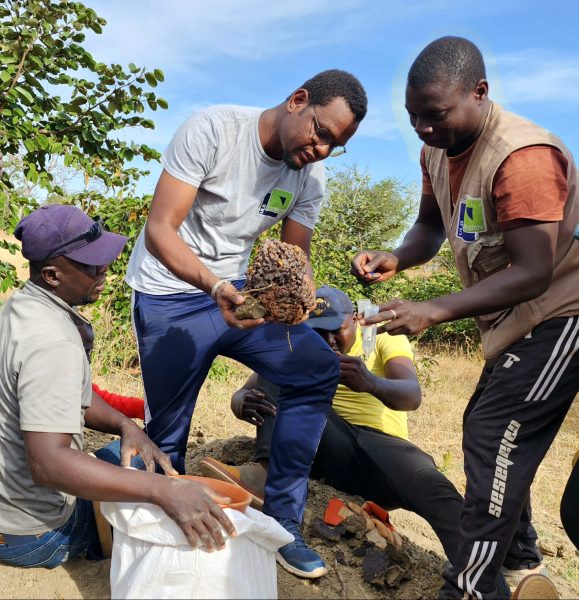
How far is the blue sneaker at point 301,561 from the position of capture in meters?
2.80

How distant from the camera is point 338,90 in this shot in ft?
9.89

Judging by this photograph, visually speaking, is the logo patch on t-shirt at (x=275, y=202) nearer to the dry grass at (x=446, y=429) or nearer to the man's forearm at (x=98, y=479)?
the man's forearm at (x=98, y=479)

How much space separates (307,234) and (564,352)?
1.58m

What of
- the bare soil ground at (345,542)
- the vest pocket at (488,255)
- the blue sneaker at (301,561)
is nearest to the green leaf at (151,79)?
the bare soil ground at (345,542)

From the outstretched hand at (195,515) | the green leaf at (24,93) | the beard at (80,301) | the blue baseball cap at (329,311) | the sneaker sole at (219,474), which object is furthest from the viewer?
the green leaf at (24,93)

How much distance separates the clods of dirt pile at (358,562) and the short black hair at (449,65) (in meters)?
2.08

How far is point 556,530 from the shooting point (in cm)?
427

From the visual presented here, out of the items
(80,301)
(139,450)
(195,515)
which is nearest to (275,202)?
(80,301)

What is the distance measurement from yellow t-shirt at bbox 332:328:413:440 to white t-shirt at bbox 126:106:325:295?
38.7 inches

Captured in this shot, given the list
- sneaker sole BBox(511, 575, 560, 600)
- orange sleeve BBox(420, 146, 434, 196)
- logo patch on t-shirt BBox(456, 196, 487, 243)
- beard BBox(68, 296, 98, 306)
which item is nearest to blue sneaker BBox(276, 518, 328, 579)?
sneaker sole BBox(511, 575, 560, 600)

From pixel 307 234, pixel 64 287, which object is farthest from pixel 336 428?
pixel 64 287

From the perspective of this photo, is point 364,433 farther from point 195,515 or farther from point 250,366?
point 195,515

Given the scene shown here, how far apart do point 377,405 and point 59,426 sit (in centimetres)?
198

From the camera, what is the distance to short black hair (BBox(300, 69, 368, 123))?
9.88 feet
